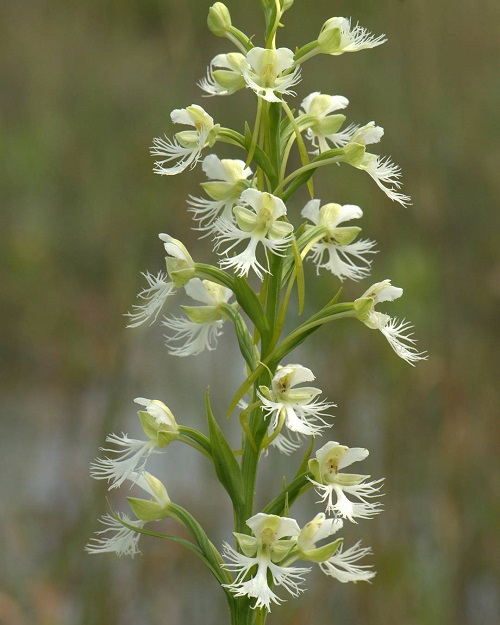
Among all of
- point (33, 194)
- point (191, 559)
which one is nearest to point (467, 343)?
point (191, 559)

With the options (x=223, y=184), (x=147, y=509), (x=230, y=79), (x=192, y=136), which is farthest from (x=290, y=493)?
(x=230, y=79)

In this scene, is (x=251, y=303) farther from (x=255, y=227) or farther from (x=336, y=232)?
(x=336, y=232)

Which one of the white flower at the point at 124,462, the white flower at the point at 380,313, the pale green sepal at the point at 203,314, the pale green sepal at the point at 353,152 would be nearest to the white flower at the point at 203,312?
the pale green sepal at the point at 203,314

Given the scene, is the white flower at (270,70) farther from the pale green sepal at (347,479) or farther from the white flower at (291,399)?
the pale green sepal at (347,479)

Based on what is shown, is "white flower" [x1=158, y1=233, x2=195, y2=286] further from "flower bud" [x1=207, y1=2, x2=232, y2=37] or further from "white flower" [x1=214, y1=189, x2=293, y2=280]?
"flower bud" [x1=207, y1=2, x2=232, y2=37]

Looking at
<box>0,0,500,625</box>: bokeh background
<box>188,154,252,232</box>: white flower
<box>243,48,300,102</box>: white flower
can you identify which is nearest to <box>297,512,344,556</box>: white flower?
<box>188,154,252,232</box>: white flower

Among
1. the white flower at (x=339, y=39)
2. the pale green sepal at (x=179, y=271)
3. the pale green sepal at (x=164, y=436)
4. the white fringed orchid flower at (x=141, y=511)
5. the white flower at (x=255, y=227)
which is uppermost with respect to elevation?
the white flower at (x=339, y=39)
